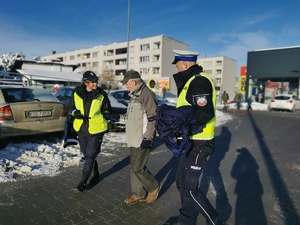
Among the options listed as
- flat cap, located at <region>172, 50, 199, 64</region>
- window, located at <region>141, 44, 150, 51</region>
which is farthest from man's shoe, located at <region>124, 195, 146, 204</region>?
window, located at <region>141, 44, 150, 51</region>

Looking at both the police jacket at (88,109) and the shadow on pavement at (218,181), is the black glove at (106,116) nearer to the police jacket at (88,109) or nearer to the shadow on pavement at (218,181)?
the police jacket at (88,109)

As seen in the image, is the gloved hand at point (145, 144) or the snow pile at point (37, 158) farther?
the snow pile at point (37, 158)

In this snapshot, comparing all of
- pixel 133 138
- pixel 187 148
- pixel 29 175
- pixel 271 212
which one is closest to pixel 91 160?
pixel 133 138

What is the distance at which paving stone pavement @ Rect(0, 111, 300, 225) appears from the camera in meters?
3.19

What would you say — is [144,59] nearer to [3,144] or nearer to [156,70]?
[156,70]

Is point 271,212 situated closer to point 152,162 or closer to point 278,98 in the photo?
point 152,162

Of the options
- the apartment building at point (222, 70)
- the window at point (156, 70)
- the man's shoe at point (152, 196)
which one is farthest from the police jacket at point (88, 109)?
the apartment building at point (222, 70)

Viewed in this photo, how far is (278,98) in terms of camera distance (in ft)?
74.8

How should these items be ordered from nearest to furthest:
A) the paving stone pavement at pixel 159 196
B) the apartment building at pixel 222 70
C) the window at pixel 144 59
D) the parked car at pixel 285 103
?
the paving stone pavement at pixel 159 196
the parked car at pixel 285 103
the window at pixel 144 59
the apartment building at pixel 222 70

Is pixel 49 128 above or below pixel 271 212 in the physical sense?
above

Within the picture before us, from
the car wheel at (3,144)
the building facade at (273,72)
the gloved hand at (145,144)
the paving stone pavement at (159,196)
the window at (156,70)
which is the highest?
the window at (156,70)

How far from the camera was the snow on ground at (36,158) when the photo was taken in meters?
4.58

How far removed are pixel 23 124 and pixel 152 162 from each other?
3082 mm

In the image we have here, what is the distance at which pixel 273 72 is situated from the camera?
29.4m
